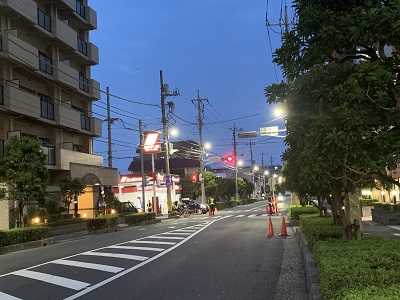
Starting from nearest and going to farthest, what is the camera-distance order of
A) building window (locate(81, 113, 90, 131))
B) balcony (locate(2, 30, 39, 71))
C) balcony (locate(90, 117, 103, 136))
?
1. balcony (locate(2, 30, 39, 71))
2. building window (locate(81, 113, 90, 131))
3. balcony (locate(90, 117, 103, 136))

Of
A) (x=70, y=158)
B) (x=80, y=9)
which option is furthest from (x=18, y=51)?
(x=80, y=9)

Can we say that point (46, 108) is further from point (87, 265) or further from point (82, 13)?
point (87, 265)

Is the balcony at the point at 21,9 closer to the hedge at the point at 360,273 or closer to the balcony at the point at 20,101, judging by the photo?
the balcony at the point at 20,101

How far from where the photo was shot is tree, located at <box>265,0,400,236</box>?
15.8 ft

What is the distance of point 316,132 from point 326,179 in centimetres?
238

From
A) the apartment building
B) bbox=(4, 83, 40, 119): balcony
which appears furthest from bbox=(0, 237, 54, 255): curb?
bbox=(4, 83, 40, 119): balcony

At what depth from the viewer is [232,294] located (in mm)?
8203

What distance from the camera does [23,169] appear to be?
808 inches

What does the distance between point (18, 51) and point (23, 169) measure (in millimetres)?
9588

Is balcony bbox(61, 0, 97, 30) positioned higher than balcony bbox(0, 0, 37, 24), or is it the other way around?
balcony bbox(61, 0, 97, 30)

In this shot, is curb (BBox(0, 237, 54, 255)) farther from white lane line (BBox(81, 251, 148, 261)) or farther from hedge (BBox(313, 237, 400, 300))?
hedge (BBox(313, 237, 400, 300))

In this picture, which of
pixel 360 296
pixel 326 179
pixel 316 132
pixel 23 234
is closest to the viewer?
pixel 360 296

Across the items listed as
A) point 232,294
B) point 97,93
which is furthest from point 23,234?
point 97,93

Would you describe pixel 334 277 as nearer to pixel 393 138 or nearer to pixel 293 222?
pixel 393 138
